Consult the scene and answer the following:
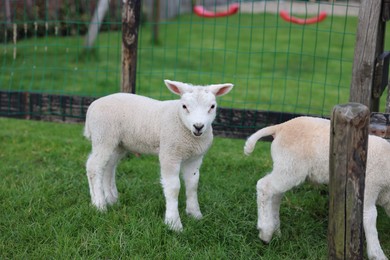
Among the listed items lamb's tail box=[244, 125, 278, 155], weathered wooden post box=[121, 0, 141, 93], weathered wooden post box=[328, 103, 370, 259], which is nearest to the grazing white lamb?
lamb's tail box=[244, 125, 278, 155]

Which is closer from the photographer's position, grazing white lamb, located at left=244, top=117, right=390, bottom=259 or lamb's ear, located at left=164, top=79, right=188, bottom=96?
grazing white lamb, located at left=244, top=117, right=390, bottom=259

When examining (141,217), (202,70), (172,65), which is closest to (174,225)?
(141,217)

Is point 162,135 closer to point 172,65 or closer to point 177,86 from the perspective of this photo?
point 177,86

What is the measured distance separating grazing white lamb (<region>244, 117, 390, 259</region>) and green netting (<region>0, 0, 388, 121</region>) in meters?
2.66

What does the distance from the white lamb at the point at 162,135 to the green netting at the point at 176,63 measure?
7.24ft

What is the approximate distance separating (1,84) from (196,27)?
8.89 metres

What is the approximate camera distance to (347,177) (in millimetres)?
2982

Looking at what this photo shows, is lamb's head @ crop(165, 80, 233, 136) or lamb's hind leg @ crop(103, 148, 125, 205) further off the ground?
lamb's head @ crop(165, 80, 233, 136)

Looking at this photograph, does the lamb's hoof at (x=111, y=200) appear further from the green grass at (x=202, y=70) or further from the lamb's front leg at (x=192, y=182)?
the green grass at (x=202, y=70)

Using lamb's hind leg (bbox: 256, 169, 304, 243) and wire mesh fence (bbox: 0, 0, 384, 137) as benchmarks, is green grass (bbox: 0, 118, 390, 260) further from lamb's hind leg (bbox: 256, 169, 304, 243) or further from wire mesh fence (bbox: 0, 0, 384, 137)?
wire mesh fence (bbox: 0, 0, 384, 137)

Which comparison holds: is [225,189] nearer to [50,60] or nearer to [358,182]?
[358,182]

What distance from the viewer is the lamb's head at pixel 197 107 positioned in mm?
3904

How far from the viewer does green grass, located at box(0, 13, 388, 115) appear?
858 cm

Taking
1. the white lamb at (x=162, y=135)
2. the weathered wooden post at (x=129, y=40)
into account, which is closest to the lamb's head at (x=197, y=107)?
the white lamb at (x=162, y=135)
